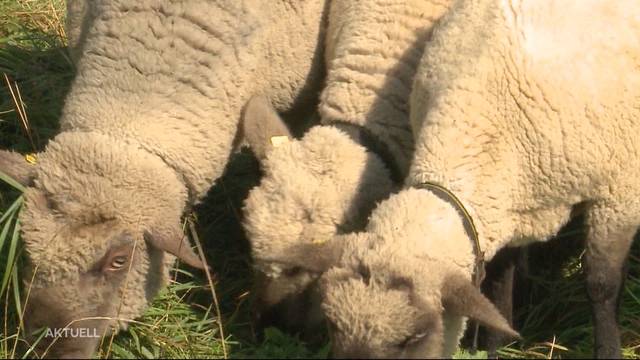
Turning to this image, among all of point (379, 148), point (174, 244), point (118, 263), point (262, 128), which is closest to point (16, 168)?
point (118, 263)

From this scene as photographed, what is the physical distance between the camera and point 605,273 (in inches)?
183

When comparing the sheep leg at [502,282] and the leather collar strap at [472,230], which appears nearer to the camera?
the leather collar strap at [472,230]

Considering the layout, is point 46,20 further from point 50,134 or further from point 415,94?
point 415,94

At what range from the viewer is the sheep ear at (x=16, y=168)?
4.87 metres

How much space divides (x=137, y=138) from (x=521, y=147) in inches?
69.2

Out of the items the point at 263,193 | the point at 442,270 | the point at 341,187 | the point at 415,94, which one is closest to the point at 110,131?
the point at 263,193

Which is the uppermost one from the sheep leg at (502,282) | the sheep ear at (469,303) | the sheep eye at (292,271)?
the sheep leg at (502,282)

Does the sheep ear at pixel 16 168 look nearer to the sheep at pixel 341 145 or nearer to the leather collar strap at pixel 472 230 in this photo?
the sheep at pixel 341 145

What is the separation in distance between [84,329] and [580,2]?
8.65 ft

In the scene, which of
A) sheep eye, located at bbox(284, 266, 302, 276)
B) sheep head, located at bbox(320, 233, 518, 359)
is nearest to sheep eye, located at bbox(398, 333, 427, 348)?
sheep head, located at bbox(320, 233, 518, 359)

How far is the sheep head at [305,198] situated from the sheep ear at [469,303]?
787mm

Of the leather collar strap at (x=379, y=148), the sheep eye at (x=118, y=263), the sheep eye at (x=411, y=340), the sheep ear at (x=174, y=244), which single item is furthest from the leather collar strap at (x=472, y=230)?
the sheep eye at (x=118, y=263)

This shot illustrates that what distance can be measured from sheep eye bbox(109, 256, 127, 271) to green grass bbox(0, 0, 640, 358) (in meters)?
0.40

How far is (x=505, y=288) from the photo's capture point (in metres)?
5.07
